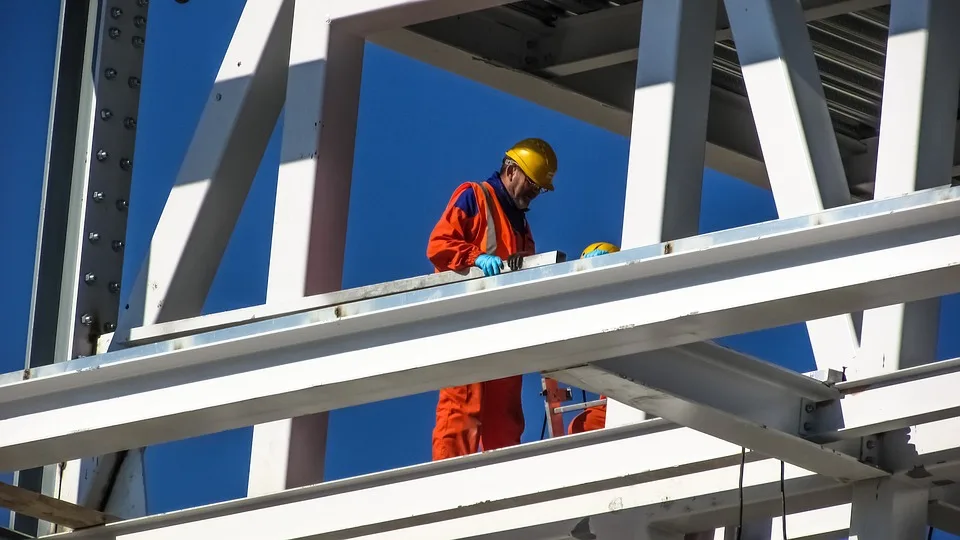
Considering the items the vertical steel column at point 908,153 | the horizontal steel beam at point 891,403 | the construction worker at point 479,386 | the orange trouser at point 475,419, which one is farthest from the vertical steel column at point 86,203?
the vertical steel column at point 908,153

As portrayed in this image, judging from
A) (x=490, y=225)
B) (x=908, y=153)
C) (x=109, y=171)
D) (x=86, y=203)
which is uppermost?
(x=490, y=225)

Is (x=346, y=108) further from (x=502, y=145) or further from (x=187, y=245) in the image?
(x=502, y=145)

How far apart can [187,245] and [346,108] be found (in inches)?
42.7

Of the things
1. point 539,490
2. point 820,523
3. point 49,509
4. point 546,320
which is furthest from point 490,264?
point 49,509

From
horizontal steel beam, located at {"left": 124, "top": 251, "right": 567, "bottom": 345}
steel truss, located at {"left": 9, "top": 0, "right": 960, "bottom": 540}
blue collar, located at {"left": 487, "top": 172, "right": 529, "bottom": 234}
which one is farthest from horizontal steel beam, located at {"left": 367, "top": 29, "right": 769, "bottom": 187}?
horizontal steel beam, located at {"left": 124, "top": 251, "right": 567, "bottom": 345}

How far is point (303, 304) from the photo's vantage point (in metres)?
8.74

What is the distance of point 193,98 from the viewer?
28672 mm

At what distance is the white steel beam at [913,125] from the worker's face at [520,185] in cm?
280

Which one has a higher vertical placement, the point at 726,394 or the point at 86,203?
the point at 86,203

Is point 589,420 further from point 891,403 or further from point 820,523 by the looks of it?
point 891,403

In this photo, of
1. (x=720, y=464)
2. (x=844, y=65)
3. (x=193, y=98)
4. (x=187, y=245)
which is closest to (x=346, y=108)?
(x=187, y=245)

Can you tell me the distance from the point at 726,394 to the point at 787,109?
1412mm

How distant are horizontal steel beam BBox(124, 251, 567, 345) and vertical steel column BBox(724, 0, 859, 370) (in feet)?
4.60

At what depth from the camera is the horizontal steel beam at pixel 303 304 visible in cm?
831
